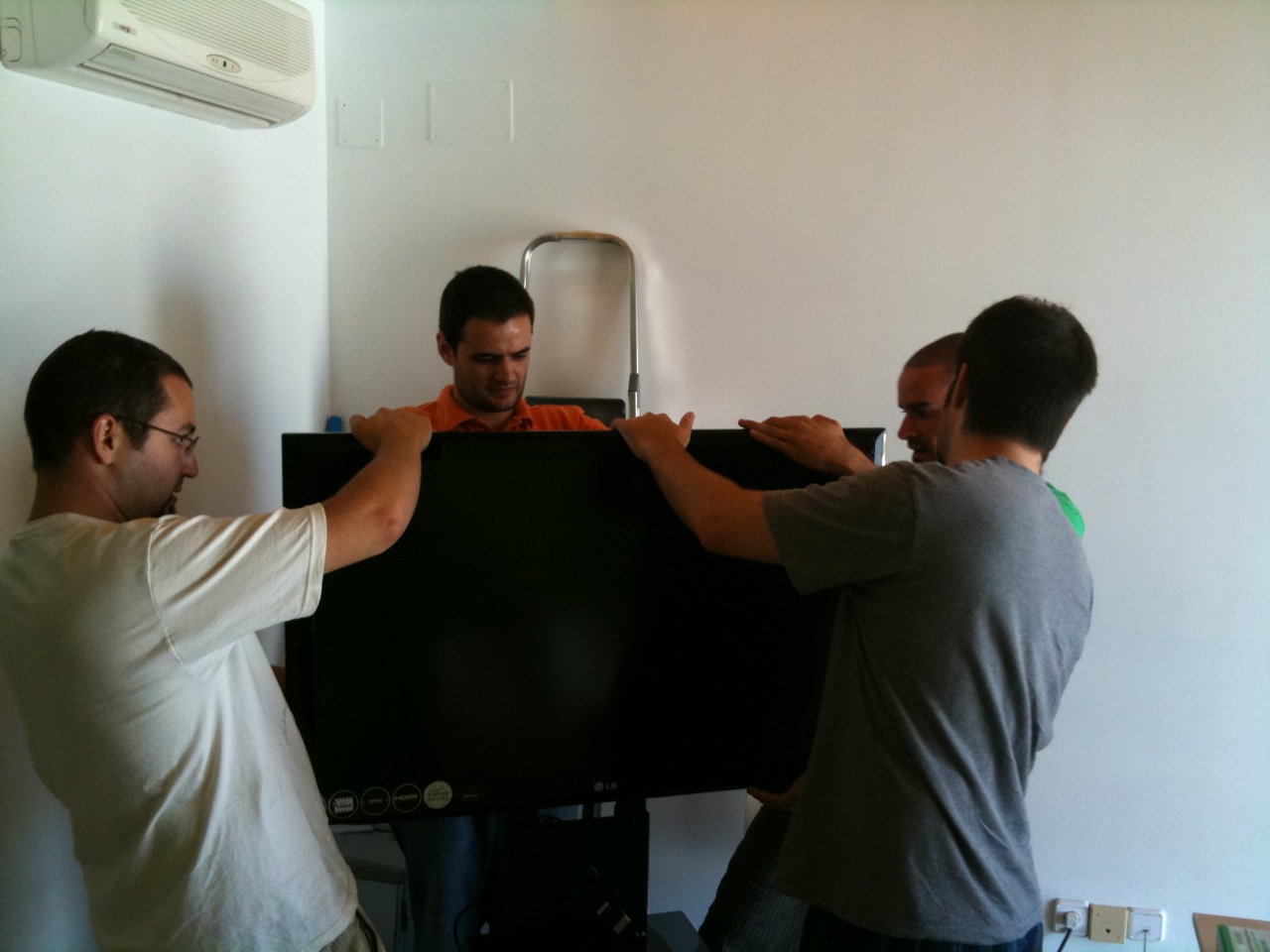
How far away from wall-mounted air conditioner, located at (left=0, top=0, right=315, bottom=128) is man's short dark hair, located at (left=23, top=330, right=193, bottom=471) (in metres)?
0.57

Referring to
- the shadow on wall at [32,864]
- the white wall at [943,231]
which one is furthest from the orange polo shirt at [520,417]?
the shadow on wall at [32,864]

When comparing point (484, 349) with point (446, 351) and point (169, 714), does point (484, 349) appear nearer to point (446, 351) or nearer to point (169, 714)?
point (446, 351)

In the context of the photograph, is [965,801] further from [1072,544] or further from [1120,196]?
[1120,196]

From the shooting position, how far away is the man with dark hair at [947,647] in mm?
1251

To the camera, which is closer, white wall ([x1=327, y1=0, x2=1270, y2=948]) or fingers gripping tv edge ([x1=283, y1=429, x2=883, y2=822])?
fingers gripping tv edge ([x1=283, y1=429, x2=883, y2=822])

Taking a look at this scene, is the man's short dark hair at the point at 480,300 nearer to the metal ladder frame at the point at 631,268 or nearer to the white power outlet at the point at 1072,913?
the metal ladder frame at the point at 631,268

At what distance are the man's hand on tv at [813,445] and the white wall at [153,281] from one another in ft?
3.85

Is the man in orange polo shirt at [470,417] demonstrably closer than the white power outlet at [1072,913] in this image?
Yes

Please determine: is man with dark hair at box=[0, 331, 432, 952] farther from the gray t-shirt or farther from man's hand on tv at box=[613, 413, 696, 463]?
the gray t-shirt

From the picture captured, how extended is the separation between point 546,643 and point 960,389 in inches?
30.5

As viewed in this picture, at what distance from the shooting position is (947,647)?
1.26 meters

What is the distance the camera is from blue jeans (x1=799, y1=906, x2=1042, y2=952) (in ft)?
4.27

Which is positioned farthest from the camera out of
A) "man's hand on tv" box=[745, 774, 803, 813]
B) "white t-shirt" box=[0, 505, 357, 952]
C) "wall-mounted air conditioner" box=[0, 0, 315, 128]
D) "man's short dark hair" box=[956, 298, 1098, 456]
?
"man's hand on tv" box=[745, 774, 803, 813]

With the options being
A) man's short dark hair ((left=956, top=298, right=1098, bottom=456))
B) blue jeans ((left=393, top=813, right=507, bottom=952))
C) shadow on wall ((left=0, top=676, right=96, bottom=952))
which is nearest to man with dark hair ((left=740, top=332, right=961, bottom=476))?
man's short dark hair ((left=956, top=298, right=1098, bottom=456))
